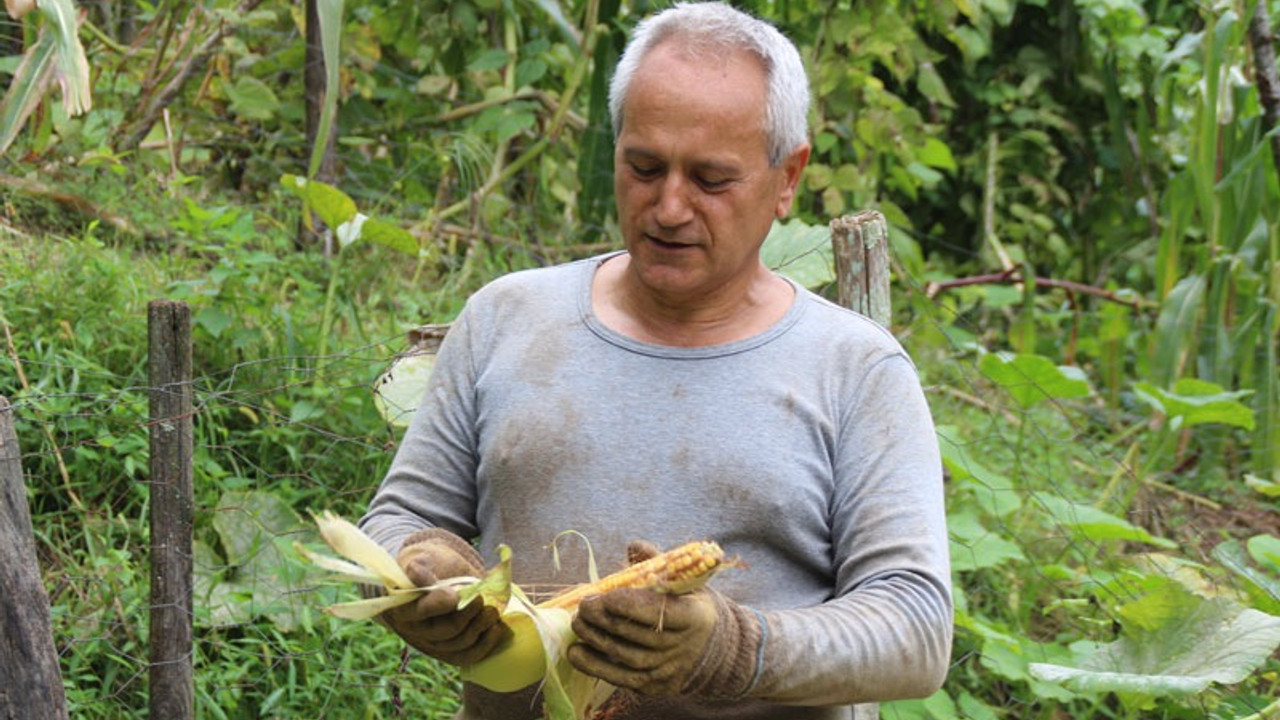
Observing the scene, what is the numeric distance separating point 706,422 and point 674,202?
1.03 feet

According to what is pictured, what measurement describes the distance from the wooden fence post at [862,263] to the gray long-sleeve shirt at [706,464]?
2.00 ft

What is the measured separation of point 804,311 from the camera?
2234 mm

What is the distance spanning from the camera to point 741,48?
6.85ft

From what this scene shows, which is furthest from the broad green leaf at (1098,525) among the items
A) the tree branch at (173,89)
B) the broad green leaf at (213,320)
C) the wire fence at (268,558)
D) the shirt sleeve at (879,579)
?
the tree branch at (173,89)

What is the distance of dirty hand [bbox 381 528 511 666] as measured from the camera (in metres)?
1.81

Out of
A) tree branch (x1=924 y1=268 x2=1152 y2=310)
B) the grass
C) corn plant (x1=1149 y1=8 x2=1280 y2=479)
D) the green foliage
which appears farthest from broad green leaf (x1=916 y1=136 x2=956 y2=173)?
the grass

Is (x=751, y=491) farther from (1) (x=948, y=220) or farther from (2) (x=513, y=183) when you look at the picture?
(1) (x=948, y=220)

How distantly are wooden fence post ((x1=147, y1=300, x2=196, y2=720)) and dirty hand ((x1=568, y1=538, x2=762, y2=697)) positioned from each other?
1043 millimetres

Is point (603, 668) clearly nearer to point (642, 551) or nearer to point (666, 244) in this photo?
point (642, 551)

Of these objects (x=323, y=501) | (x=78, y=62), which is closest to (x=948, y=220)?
(x=323, y=501)

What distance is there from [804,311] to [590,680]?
631 mm

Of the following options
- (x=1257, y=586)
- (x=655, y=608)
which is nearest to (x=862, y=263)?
(x=1257, y=586)

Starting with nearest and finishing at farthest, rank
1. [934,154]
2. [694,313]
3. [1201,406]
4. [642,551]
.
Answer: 1. [642,551]
2. [694,313]
3. [1201,406]
4. [934,154]

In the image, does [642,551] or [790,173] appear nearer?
[642,551]
